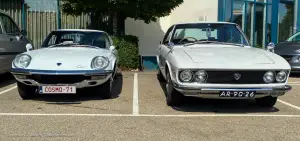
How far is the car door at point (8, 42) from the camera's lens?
8.42m

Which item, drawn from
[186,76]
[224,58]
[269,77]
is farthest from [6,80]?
[269,77]

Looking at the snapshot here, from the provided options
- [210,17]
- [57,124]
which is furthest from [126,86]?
[210,17]

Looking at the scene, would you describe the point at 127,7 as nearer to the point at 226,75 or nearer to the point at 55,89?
the point at 55,89

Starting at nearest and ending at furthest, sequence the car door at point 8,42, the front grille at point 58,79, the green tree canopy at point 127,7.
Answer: the front grille at point 58,79 < the car door at point 8,42 < the green tree canopy at point 127,7

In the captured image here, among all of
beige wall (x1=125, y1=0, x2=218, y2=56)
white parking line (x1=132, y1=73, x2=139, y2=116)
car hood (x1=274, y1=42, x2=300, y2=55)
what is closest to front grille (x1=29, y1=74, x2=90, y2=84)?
white parking line (x1=132, y1=73, x2=139, y2=116)

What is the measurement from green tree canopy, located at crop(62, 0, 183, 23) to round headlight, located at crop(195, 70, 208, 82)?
6.11 m

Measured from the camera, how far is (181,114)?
19.3 feet

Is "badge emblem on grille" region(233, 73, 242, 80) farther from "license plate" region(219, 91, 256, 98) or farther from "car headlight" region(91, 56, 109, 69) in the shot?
"car headlight" region(91, 56, 109, 69)

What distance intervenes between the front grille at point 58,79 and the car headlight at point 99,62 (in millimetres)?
272

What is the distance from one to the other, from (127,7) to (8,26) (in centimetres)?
386

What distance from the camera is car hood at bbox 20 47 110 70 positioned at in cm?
636

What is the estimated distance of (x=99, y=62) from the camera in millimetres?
6609

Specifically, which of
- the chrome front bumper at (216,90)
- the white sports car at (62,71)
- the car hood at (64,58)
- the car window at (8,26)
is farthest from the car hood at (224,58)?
the car window at (8,26)

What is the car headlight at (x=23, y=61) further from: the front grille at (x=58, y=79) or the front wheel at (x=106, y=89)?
the front wheel at (x=106, y=89)
